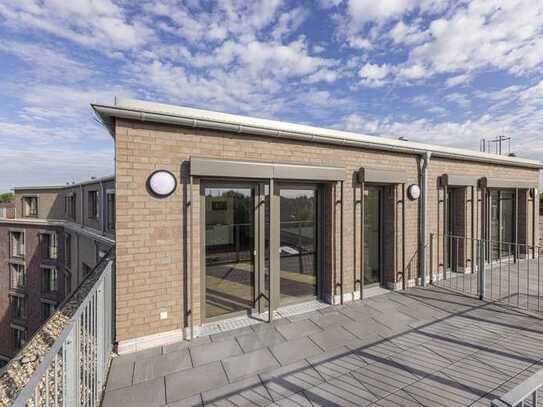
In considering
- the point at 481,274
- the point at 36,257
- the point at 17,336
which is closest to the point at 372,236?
the point at 481,274

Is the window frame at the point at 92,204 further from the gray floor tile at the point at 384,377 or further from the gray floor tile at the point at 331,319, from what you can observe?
the gray floor tile at the point at 384,377

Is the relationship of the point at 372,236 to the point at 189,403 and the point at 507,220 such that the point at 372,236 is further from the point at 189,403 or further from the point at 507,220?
the point at 507,220

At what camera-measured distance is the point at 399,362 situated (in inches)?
131

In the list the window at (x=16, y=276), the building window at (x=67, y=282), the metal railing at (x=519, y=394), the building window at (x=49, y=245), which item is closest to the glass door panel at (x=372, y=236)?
the metal railing at (x=519, y=394)

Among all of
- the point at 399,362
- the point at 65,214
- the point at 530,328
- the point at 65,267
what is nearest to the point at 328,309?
the point at 399,362

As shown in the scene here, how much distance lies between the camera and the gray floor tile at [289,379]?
9.47 ft

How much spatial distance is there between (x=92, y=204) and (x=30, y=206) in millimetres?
13410

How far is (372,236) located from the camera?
6156mm

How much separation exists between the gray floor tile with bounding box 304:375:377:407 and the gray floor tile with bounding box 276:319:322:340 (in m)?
1.10

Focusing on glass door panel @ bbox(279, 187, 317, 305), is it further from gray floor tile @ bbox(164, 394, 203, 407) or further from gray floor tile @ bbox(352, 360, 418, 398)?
gray floor tile @ bbox(164, 394, 203, 407)

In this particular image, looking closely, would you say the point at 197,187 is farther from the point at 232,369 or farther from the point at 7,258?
the point at 7,258

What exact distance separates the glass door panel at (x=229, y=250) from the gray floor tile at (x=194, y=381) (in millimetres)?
1234

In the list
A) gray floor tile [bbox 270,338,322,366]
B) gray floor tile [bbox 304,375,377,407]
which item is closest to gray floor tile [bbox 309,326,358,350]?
gray floor tile [bbox 270,338,322,366]

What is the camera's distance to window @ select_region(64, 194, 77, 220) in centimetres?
1483
